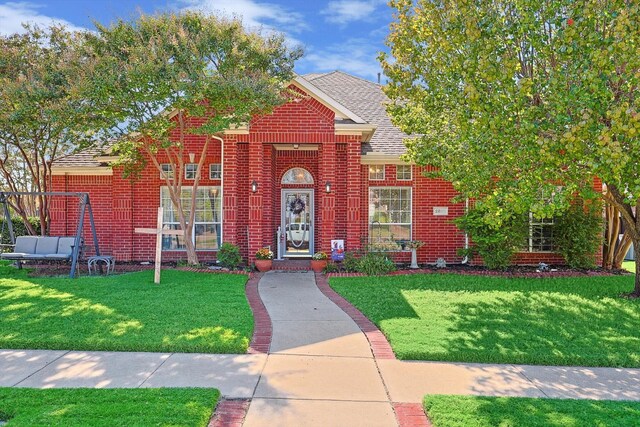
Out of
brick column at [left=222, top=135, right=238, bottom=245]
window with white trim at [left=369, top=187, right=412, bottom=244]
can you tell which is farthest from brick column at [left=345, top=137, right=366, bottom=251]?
brick column at [left=222, top=135, right=238, bottom=245]

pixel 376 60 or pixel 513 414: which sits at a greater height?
pixel 376 60

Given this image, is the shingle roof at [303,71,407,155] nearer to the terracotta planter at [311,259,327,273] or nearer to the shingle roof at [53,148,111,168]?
the terracotta planter at [311,259,327,273]

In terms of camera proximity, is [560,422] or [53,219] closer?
[560,422]

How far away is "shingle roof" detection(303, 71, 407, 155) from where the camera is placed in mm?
14109

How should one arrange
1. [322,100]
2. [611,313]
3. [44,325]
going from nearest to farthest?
[44,325] → [611,313] → [322,100]

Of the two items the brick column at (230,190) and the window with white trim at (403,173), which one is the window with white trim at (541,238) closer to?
the window with white trim at (403,173)

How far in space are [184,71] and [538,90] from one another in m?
7.39

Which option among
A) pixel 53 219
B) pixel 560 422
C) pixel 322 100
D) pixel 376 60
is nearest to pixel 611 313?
pixel 560 422

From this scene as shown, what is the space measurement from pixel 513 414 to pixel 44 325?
20.9 feet

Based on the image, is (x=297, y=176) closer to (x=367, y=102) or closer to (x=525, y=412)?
(x=367, y=102)

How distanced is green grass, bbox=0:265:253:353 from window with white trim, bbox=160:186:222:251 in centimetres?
325

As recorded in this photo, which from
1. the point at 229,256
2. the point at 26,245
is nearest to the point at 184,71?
the point at 229,256

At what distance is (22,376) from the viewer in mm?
4836

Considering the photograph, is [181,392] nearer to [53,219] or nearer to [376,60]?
[376,60]
